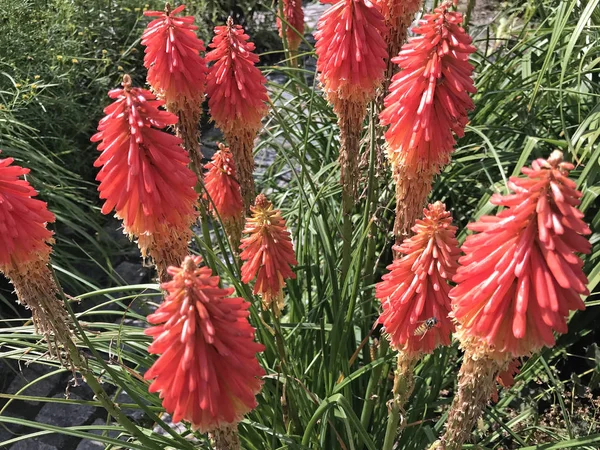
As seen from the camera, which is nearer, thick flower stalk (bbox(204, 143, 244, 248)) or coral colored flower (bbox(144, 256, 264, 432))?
coral colored flower (bbox(144, 256, 264, 432))

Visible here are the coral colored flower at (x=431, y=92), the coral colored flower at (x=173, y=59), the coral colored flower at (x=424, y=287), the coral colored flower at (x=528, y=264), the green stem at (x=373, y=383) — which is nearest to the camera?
the coral colored flower at (x=528, y=264)

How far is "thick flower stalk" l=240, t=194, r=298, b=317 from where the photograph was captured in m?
2.30

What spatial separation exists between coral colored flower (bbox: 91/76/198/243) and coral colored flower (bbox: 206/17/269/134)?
592 millimetres

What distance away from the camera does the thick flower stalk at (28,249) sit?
1.78 m

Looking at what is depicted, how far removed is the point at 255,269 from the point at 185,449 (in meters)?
0.69

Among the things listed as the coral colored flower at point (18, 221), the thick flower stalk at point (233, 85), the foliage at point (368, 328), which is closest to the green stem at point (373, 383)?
the foliage at point (368, 328)

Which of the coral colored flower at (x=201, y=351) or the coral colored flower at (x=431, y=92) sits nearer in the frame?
the coral colored flower at (x=201, y=351)

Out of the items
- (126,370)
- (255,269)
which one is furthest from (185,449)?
(255,269)

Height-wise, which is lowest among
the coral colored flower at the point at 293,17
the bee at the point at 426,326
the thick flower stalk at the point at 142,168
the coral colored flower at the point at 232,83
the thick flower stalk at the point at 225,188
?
the bee at the point at 426,326

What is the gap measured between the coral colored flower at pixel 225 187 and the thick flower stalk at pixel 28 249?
91 cm

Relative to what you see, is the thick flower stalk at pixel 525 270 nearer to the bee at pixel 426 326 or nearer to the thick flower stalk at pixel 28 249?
the bee at pixel 426 326

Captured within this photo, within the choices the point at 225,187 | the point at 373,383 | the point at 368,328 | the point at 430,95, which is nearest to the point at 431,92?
the point at 430,95

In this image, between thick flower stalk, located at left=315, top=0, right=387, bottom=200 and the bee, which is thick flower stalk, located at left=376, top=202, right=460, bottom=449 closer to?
the bee

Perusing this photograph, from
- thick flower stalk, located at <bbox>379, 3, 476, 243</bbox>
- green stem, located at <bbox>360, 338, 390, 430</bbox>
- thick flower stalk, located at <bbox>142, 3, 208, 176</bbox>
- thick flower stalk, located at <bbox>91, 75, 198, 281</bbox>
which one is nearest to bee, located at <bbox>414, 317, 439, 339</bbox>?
thick flower stalk, located at <bbox>379, 3, 476, 243</bbox>
